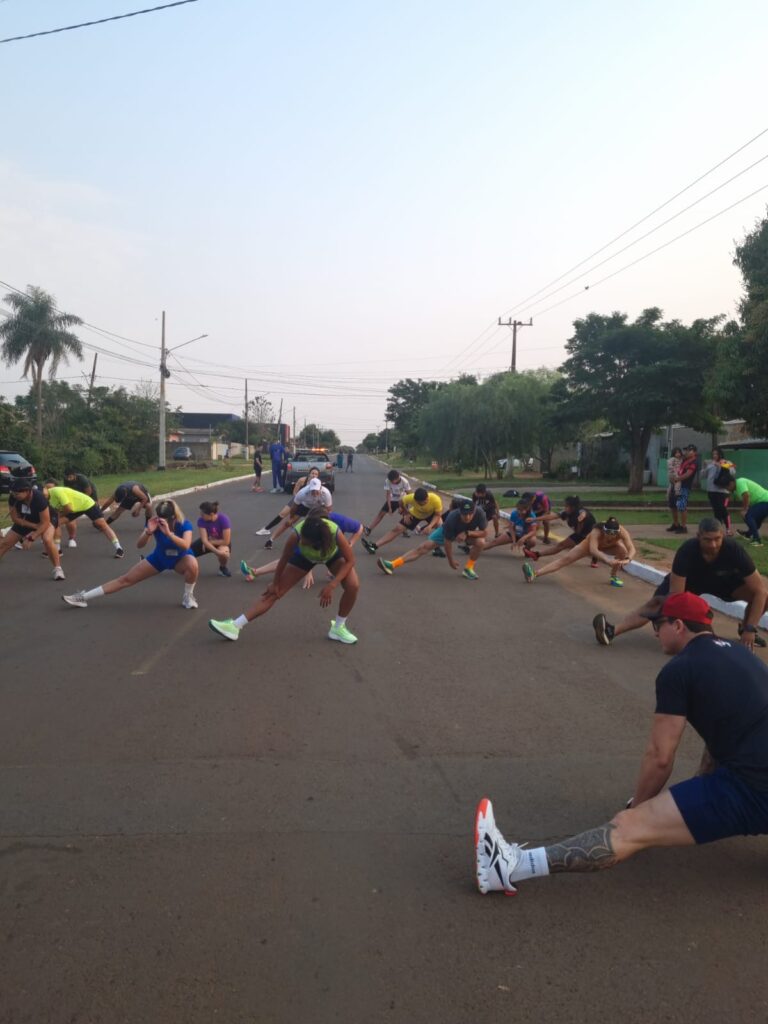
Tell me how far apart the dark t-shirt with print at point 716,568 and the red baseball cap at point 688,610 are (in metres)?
2.89

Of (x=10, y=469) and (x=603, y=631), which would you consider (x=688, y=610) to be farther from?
(x=10, y=469)

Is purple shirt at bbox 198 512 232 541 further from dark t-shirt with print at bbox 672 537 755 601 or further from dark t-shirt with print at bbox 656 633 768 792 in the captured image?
dark t-shirt with print at bbox 656 633 768 792

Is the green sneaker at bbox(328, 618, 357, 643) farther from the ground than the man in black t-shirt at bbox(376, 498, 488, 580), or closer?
closer

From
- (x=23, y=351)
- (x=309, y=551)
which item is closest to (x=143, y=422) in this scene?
(x=23, y=351)

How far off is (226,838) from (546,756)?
2.11 metres

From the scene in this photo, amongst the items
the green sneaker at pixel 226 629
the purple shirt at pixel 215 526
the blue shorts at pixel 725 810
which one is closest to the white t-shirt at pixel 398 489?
the purple shirt at pixel 215 526

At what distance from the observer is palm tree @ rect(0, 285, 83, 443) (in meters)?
48.7

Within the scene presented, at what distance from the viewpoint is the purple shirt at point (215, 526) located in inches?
433

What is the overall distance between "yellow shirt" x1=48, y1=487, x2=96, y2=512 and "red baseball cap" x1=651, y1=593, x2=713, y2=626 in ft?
35.4

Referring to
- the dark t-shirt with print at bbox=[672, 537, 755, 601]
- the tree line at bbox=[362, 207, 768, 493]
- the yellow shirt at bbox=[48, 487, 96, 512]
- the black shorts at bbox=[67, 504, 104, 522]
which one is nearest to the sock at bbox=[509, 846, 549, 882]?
the dark t-shirt with print at bbox=[672, 537, 755, 601]

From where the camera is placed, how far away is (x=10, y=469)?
72.7ft

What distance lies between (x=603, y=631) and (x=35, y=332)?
48.0m

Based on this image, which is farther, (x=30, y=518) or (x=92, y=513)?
(x=92, y=513)

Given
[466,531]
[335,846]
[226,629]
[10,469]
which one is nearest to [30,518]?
[226,629]
